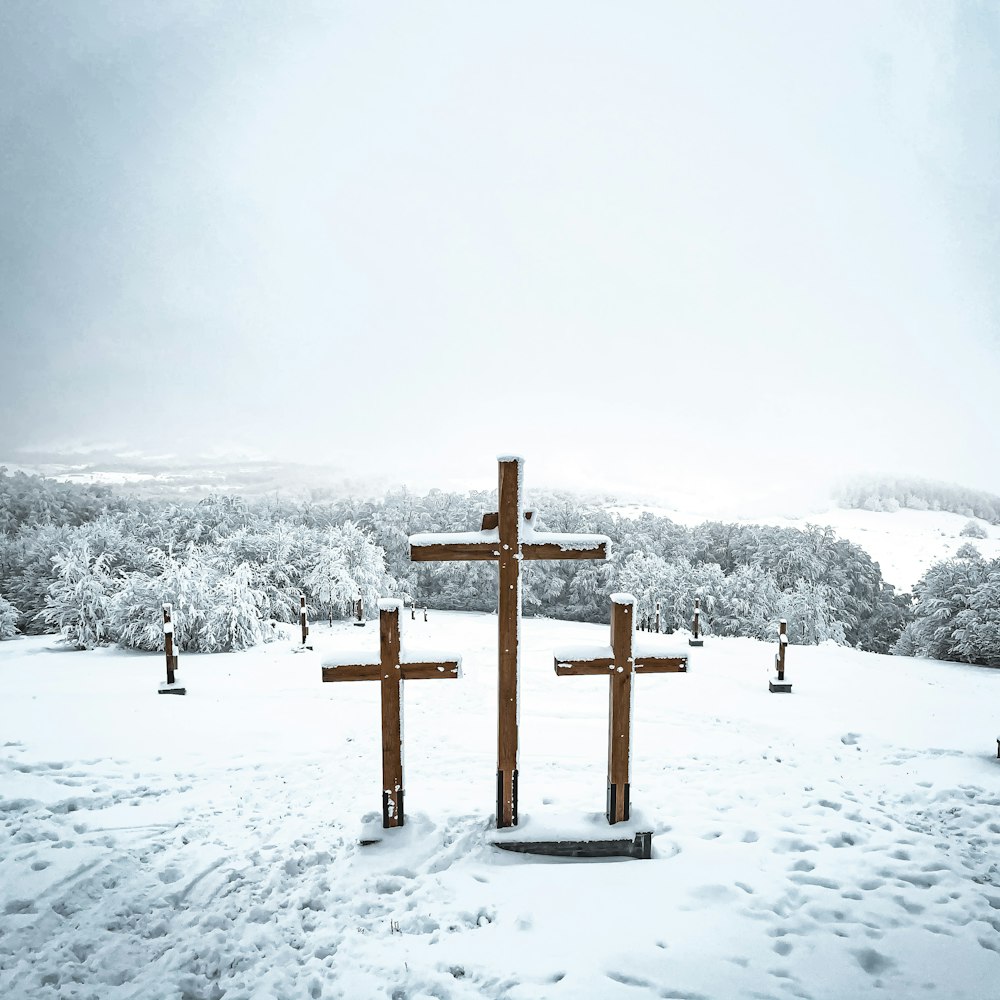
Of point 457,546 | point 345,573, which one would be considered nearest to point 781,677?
point 457,546

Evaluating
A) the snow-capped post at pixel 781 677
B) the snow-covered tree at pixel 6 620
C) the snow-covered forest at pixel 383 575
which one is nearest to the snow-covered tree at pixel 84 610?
the snow-covered forest at pixel 383 575

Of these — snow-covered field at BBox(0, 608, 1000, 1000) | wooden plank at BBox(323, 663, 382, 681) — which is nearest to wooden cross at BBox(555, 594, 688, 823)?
snow-covered field at BBox(0, 608, 1000, 1000)

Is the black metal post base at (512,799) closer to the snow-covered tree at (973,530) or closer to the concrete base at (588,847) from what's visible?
the concrete base at (588,847)

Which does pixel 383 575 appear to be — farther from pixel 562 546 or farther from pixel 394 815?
pixel 562 546

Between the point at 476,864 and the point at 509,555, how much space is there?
1864 mm

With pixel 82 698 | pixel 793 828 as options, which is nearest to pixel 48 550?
pixel 82 698

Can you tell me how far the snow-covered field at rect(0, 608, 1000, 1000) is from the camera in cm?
244

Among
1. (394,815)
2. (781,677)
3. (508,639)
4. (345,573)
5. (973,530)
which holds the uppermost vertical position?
(508,639)

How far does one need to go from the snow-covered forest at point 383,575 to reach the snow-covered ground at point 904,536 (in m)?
0.80

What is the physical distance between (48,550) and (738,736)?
24466 millimetres

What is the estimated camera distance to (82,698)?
6926 millimetres

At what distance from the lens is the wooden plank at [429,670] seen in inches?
138

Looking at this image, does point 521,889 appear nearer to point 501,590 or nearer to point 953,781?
point 501,590

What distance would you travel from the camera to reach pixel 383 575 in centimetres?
2494
